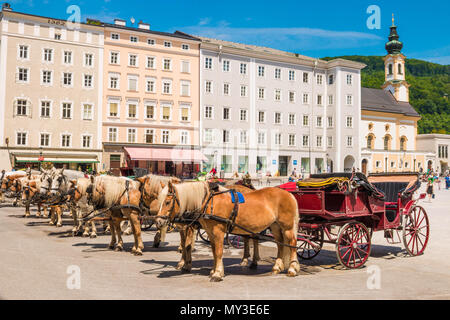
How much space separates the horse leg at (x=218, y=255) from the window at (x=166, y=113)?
40590 mm

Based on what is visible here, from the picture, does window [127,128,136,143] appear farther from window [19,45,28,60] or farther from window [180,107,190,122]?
window [19,45,28,60]

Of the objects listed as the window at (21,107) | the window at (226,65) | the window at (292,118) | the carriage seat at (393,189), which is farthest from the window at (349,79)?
the carriage seat at (393,189)

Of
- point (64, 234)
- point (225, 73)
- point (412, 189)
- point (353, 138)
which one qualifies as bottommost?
point (64, 234)

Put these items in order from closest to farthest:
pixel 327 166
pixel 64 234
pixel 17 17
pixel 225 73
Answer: pixel 64 234 → pixel 17 17 → pixel 225 73 → pixel 327 166

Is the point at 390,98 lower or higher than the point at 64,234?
higher

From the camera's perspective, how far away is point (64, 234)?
45.1 ft

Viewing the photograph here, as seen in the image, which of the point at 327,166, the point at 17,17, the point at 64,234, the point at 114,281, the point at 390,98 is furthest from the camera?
the point at 390,98

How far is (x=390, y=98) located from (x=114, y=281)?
78897 millimetres

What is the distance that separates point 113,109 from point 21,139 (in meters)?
9.77

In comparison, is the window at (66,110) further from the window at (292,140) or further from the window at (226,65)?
the window at (292,140)

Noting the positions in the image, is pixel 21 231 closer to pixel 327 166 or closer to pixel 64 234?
pixel 64 234

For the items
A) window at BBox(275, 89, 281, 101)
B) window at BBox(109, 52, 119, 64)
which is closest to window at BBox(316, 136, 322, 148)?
window at BBox(275, 89, 281, 101)

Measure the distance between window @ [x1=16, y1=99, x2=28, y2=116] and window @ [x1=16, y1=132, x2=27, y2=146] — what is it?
1.99m
